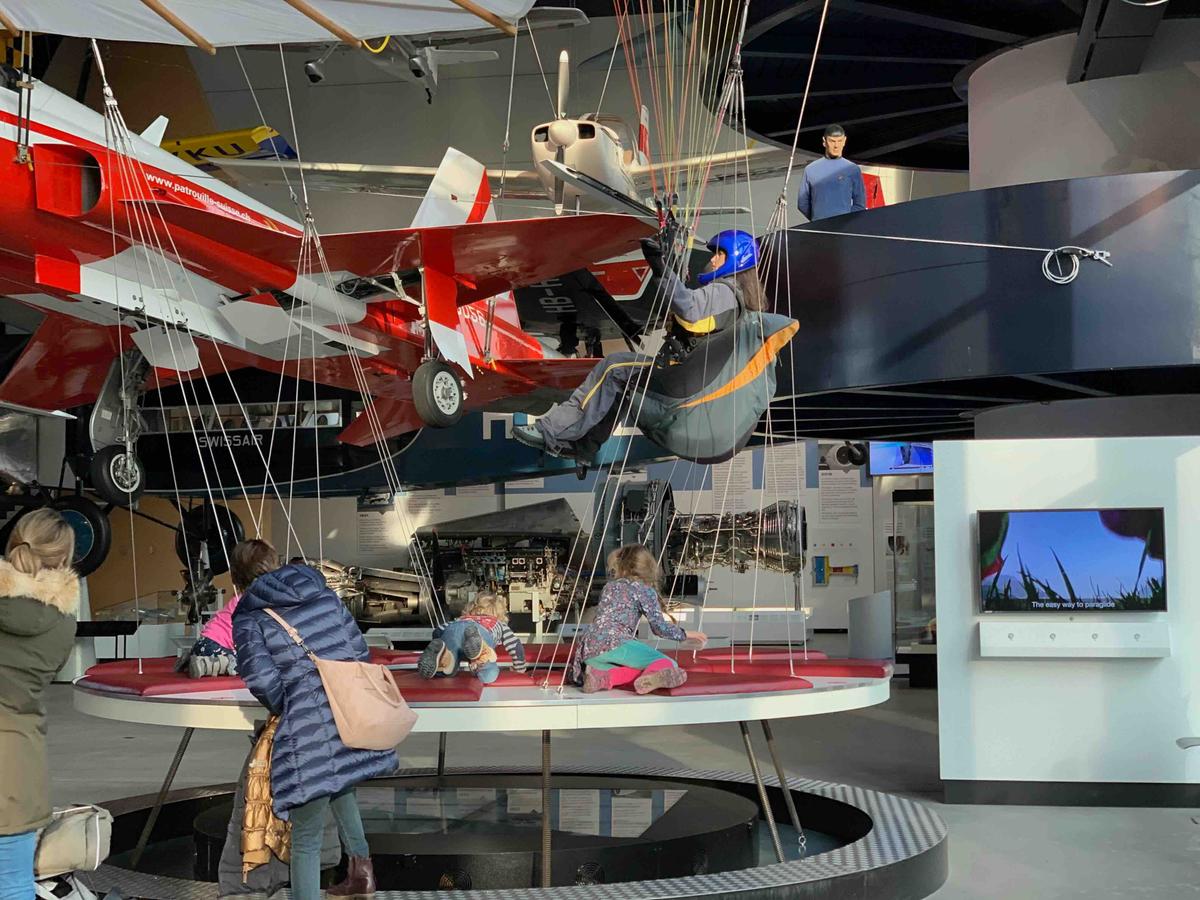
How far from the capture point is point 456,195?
37.8ft

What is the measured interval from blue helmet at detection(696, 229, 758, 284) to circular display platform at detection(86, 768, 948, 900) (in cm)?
228

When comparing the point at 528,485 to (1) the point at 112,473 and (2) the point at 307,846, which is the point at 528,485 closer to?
(1) the point at 112,473

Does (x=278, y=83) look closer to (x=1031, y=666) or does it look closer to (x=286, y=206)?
(x=286, y=206)

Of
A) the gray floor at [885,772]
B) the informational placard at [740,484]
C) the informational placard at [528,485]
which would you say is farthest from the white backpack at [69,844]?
the informational placard at [528,485]

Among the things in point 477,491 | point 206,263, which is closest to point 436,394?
point 206,263

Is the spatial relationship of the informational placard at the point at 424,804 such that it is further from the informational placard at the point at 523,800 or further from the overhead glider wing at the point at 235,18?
the overhead glider wing at the point at 235,18

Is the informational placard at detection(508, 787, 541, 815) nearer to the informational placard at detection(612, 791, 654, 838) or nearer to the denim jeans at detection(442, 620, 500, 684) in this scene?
the informational placard at detection(612, 791, 654, 838)

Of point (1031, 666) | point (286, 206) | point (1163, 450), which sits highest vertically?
point (286, 206)

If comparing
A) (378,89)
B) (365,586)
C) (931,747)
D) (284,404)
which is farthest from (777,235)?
(378,89)

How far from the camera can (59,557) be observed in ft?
10.0

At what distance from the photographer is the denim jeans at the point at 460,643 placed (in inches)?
195

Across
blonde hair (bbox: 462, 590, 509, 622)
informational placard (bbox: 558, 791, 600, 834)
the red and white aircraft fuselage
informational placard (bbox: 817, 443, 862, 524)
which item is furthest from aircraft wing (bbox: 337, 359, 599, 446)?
informational placard (bbox: 817, 443, 862, 524)

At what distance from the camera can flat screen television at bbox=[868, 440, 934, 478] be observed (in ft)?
48.8

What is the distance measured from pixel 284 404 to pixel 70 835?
11.7 m
